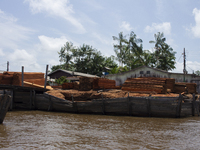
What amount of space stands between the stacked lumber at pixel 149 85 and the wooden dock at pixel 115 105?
7.90ft

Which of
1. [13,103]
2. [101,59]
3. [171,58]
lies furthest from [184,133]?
[101,59]

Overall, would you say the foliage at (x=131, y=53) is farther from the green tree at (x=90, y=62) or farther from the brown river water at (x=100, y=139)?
the brown river water at (x=100, y=139)

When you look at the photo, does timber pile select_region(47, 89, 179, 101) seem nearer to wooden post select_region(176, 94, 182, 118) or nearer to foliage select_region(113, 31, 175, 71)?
wooden post select_region(176, 94, 182, 118)

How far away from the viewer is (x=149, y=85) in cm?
1819

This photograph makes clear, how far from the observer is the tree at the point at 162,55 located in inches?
1729

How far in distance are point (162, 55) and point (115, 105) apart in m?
32.6

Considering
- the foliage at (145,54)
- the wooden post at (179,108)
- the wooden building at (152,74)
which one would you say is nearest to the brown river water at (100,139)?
the wooden post at (179,108)

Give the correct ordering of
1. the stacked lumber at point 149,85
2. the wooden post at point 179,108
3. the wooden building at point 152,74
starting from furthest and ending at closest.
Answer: the wooden building at point 152,74, the stacked lumber at point 149,85, the wooden post at point 179,108

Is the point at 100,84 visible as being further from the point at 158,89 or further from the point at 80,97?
the point at 158,89

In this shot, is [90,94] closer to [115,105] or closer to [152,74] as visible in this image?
[115,105]

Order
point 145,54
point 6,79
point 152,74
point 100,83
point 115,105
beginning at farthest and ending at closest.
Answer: point 145,54 < point 152,74 < point 6,79 < point 100,83 < point 115,105

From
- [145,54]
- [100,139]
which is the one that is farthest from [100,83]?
[145,54]

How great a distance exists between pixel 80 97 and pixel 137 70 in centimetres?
1161

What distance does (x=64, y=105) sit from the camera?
57.2 ft
